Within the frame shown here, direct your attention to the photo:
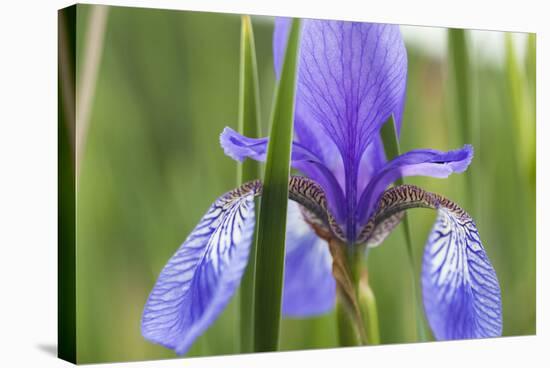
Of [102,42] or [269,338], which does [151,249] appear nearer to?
[269,338]

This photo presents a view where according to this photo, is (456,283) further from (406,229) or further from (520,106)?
(520,106)

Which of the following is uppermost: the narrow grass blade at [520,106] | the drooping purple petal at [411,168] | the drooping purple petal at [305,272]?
the narrow grass blade at [520,106]

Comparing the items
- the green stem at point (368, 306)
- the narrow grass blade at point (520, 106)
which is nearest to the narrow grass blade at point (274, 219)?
the green stem at point (368, 306)

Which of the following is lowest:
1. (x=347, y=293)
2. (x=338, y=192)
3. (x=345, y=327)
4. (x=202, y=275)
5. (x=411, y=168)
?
(x=345, y=327)

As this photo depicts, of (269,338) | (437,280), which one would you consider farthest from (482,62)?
(269,338)

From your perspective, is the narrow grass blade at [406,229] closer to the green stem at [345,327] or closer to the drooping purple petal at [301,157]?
the drooping purple petal at [301,157]

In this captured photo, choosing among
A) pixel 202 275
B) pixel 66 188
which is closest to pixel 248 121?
pixel 202 275

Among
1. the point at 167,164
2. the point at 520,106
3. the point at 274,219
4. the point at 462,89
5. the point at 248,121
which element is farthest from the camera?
the point at 520,106
